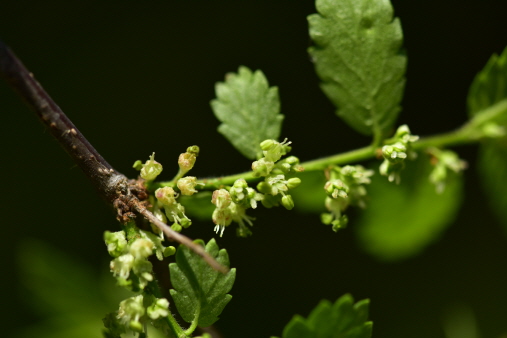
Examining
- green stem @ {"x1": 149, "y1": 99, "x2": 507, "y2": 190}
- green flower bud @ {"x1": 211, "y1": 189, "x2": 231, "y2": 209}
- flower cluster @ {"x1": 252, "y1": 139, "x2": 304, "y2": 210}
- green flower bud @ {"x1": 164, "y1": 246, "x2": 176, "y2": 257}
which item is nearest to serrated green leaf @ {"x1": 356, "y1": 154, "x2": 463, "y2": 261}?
green stem @ {"x1": 149, "y1": 99, "x2": 507, "y2": 190}

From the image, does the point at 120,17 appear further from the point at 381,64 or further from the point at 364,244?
the point at 381,64

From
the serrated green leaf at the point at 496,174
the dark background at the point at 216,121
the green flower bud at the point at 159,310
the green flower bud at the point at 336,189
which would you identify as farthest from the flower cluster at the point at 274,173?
the dark background at the point at 216,121

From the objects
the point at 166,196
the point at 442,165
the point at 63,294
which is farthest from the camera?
the point at 63,294

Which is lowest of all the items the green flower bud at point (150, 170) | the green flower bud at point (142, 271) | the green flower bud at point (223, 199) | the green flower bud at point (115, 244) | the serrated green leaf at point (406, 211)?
the serrated green leaf at point (406, 211)

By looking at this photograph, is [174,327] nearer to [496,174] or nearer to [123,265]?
[123,265]

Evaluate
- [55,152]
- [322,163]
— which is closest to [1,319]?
[55,152]

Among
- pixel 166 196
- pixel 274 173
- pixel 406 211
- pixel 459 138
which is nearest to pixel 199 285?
pixel 166 196

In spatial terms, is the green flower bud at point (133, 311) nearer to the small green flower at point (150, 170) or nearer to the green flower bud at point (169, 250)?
the green flower bud at point (169, 250)
